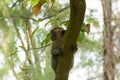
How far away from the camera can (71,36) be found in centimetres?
54

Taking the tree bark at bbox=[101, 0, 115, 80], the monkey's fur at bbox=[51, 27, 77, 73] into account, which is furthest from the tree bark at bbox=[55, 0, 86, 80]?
the tree bark at bbox=[101, 0, 115, 80]

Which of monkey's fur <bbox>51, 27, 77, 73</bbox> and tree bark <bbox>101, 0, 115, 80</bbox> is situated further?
tree bark <bbox>101, 0, 115, 80</bbox>

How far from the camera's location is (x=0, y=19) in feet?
10.7

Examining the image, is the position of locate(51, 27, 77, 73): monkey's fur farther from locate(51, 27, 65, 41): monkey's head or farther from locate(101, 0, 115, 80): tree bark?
locate(101, 0, 115, 80): tree bark

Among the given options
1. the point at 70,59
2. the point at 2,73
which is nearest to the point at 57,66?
the point at 70,59

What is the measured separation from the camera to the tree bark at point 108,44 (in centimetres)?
260

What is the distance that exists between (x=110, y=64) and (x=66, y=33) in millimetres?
2130

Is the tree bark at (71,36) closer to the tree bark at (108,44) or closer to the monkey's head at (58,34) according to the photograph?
the monkey's head at (58,34)

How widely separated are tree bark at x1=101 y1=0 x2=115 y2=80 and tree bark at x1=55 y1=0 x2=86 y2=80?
2034 mm

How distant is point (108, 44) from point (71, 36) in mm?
2195

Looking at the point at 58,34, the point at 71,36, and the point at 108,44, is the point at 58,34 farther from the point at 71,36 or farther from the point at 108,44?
the point at 108,44

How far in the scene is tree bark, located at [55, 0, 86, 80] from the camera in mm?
504

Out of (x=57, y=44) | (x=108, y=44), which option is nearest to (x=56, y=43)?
(x=57, y=44)

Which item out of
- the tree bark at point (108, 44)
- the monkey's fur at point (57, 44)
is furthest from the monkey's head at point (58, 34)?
the tree bark at point (108, 44)
